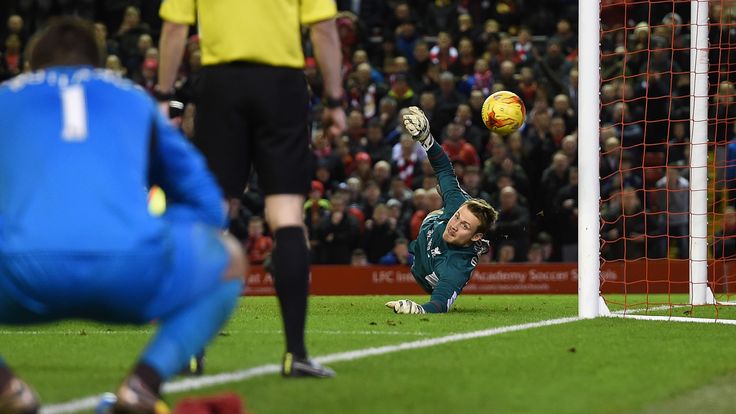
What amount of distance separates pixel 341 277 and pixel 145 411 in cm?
1381

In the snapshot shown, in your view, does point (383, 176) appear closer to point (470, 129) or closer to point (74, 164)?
point (470, 129)

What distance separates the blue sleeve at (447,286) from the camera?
10.6 meters

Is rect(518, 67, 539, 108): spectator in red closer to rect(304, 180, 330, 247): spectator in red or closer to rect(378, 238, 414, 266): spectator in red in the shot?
rect(378, 238, 414, 266): spectator in red

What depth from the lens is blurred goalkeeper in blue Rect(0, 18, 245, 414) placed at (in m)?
4.29

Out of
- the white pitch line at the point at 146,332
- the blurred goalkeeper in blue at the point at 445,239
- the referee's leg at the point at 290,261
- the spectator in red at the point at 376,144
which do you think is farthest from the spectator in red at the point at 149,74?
the referee's leg at the point at 290,261

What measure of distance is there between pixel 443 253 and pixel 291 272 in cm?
494

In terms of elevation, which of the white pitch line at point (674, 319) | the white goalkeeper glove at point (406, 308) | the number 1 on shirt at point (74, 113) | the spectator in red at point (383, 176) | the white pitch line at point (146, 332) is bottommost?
the white pitch line at point (674, 319)

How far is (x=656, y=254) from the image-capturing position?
18.5m

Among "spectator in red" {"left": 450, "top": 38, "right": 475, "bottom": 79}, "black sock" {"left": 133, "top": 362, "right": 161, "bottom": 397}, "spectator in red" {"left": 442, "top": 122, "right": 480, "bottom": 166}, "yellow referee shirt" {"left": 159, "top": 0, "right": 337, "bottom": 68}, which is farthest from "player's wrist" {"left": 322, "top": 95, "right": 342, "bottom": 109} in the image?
"spectator in red" {"left": 450, "top": 38, "right": 475, "bottom": 79}

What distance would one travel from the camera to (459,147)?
1911 centimetres

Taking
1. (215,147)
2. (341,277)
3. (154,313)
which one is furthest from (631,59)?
(154,313)

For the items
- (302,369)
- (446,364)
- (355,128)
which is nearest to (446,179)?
(446,364)

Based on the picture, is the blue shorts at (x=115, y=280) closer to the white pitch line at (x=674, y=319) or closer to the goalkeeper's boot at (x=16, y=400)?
the goalkeeper's boot at (x=16, y=400)

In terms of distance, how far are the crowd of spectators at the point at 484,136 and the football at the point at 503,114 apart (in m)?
5.37
